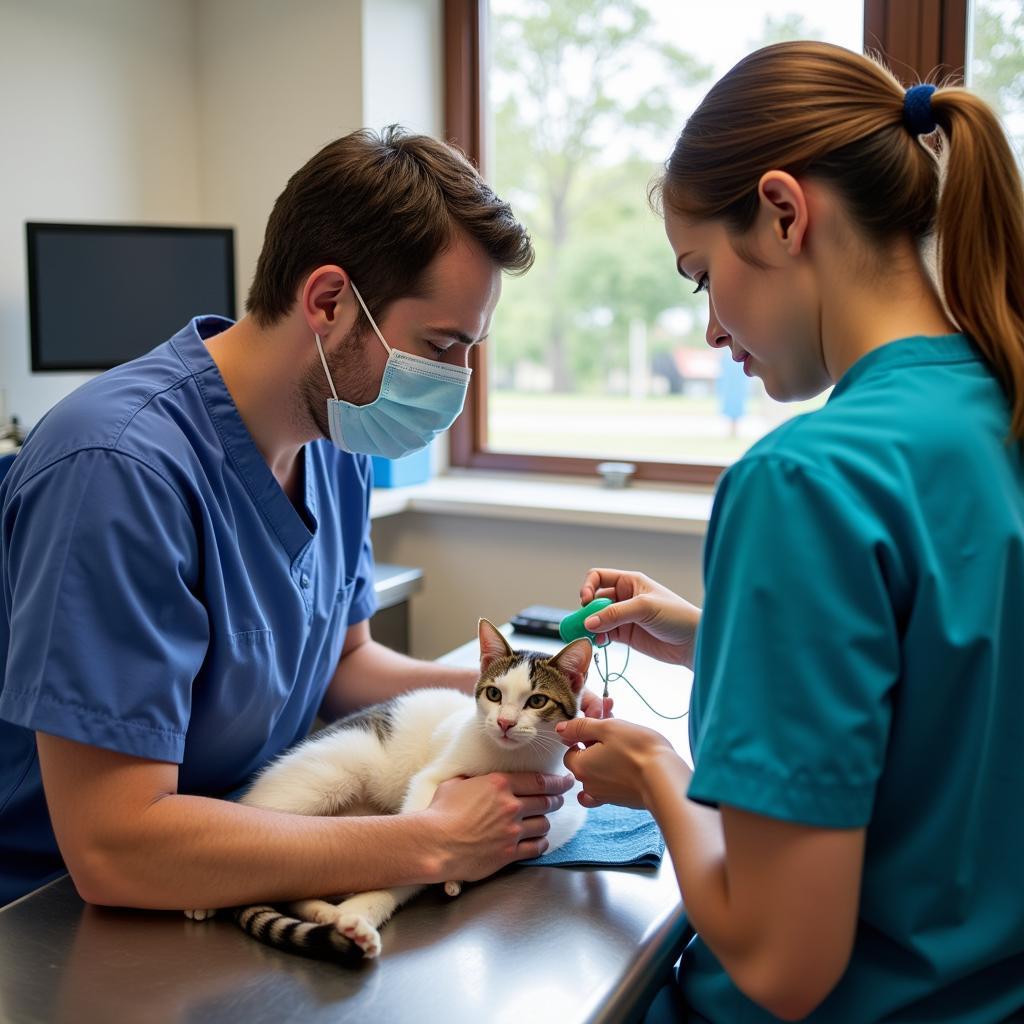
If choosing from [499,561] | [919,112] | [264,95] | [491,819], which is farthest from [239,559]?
[264,95]

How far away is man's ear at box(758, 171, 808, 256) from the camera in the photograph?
90 cm

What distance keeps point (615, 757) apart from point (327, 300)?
29.5 inches

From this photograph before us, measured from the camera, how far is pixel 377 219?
4.45 ft

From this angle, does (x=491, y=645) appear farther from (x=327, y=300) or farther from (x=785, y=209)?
(x=785, y=209)

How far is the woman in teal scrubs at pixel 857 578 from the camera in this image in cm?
76

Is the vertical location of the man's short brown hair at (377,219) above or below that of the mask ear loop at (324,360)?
above

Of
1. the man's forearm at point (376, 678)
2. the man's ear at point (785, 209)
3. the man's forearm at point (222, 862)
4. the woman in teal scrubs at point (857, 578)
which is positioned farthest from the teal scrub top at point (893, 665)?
the man's forearm at point (376, 678)

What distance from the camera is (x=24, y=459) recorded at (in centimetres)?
120

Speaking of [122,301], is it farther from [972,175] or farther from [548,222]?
[972,175]

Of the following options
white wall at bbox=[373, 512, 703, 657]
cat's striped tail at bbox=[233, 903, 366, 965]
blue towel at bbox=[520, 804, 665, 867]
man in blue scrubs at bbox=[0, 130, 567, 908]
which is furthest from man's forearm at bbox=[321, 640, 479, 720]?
white wall at bbox=[373, 512, 703, 657]

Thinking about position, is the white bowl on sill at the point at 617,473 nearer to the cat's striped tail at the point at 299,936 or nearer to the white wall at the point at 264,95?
the white wall at the point at 264,95

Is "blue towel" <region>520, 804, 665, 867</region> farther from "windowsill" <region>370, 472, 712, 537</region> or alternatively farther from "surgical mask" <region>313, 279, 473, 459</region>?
"windowsill" <region>370, 472, 712, 537</region>

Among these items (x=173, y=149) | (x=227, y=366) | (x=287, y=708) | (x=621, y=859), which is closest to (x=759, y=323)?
(x=621, y=859)

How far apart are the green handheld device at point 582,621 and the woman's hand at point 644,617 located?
0.06ft
